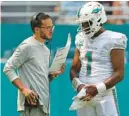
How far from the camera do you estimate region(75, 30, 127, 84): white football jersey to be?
Answer: 20.0ft

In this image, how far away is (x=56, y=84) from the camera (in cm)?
805

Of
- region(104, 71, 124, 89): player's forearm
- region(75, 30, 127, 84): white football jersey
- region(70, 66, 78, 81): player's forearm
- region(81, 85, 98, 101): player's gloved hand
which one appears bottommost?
region(81, 85, 98, 101): player's gloved hand

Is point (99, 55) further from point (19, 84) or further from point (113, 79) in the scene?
point (19, 84)

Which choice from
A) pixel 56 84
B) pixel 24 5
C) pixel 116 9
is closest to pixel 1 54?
pixel 24 5

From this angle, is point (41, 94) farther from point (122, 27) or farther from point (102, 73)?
point (122, 27)

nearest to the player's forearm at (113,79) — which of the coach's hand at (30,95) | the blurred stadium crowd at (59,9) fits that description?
the coach's hand at (30,95)

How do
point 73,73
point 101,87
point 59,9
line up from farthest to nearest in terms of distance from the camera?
1. point 59,9
2. point 73,73
3. point 101,87

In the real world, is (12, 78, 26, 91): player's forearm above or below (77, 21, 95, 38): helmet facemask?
below

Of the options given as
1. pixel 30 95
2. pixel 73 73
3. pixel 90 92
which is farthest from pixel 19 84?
pixel 90 92

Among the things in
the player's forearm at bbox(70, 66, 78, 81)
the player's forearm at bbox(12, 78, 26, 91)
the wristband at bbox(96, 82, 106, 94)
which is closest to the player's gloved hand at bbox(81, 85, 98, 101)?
the wristband at bbox(96, 82, 106, 94)

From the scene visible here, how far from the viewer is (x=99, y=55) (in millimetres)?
6125

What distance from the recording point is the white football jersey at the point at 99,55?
20.0 ft

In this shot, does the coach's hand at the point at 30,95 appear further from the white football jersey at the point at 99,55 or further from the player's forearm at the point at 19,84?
the white football jersey at the point at 99,55

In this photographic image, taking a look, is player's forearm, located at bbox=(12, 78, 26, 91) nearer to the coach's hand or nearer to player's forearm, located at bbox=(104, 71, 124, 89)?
the coach's hand
